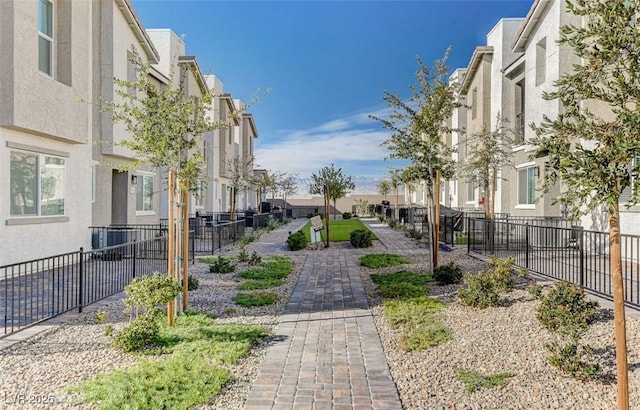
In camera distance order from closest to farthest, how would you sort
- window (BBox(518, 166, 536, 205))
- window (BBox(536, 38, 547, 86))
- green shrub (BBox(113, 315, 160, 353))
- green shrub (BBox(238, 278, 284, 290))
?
green shrub (BBox(113, 315, 160, 353)) → green shrub (BBox(238, 278, 284, 290)) → window (BBox(536, 38, 547, 86)) → window (BBox(518, 166, 536, 205))

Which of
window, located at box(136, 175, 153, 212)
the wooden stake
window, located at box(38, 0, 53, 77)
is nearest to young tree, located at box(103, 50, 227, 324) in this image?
window, located at box(38, 0, 53, 77)

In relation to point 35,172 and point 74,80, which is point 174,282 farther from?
point 74,80

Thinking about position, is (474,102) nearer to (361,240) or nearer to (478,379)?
(361,240)

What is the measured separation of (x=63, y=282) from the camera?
705 centimetres

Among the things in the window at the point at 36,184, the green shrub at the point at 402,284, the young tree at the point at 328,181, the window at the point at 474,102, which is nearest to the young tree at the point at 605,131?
the green shrub at the point at 402,284

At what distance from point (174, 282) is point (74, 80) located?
8424 mm

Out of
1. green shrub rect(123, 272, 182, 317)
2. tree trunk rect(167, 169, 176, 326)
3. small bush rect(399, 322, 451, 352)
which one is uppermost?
tree trunk rect(167, 169, 176, 326)

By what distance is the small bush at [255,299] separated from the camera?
821 cm

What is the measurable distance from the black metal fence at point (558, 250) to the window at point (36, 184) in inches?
459

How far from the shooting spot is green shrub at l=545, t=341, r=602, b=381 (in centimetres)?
455

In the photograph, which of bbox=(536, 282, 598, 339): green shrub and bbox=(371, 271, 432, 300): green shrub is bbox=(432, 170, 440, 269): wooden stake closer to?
bbox=(371, 271, 432, 300): green shrub

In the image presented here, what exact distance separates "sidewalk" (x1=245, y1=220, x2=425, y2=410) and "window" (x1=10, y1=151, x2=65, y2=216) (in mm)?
6801

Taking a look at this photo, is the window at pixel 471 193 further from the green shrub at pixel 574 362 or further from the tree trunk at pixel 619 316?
the tree trunk at pixel 619 316

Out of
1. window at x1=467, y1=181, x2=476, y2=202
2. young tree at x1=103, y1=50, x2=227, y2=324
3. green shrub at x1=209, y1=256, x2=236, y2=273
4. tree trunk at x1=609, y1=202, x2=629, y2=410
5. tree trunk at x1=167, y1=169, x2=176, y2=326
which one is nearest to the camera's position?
tree trunk at x1=609, y1=202, x2=629, y2=410
